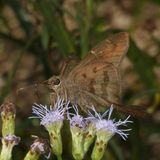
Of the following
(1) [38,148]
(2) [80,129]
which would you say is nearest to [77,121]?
(2) [80,129]

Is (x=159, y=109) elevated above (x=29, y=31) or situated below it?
below

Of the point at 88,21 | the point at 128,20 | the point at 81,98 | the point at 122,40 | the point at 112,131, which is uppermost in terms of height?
the point at 128,20

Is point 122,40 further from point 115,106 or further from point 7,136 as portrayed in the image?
point 7,136

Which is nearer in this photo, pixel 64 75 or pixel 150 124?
pixel 64 75

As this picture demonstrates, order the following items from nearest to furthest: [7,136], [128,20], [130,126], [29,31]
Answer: [7,136], [130,126], [29,31], [128,20]

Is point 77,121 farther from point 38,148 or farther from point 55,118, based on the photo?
point 38,148

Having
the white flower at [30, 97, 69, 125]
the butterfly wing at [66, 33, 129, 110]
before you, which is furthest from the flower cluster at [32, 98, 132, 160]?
the butterfly wing at [66, 33, 129, 110]

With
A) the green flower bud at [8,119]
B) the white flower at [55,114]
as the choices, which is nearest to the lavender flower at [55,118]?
the white flower at [55,114]

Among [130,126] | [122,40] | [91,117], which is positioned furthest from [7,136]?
[130,126]
